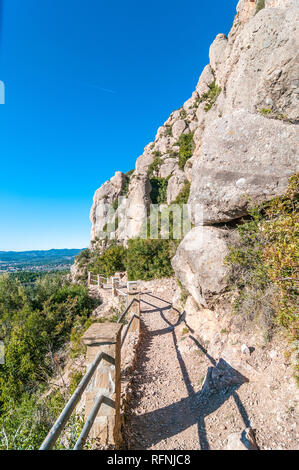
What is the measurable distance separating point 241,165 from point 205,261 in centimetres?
265

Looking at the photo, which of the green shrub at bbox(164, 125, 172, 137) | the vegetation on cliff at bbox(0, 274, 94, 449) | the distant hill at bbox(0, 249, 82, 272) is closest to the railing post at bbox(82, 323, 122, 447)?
the vegetation on cliff at bbox(0, 274, 94, 449)

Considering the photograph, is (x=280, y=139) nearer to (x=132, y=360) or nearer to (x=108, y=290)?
(x=132, y=360)

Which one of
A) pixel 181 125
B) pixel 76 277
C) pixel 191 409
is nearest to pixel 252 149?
pixel 191 409

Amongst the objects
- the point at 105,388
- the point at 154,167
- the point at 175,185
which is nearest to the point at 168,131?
the point at 154,167

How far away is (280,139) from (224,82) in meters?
5.80

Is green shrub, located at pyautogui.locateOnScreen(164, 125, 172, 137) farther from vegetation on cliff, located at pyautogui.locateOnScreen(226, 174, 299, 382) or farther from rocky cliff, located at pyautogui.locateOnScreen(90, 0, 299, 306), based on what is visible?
vegetation on cliff, located at pyautogui.locateOnScreen(226, 174, 299, 382)

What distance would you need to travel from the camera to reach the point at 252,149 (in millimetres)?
5215

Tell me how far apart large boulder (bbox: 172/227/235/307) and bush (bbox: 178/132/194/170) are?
23.3 metres

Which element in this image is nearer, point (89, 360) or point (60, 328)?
point (89, 360)

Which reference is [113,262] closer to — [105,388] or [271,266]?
[271,266]

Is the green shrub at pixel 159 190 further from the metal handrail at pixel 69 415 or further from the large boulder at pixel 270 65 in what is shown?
the metal handrail at pixel 69 415

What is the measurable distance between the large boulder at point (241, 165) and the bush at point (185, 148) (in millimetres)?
21912

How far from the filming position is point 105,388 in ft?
7.92

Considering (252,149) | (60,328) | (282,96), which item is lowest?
(60,328)
